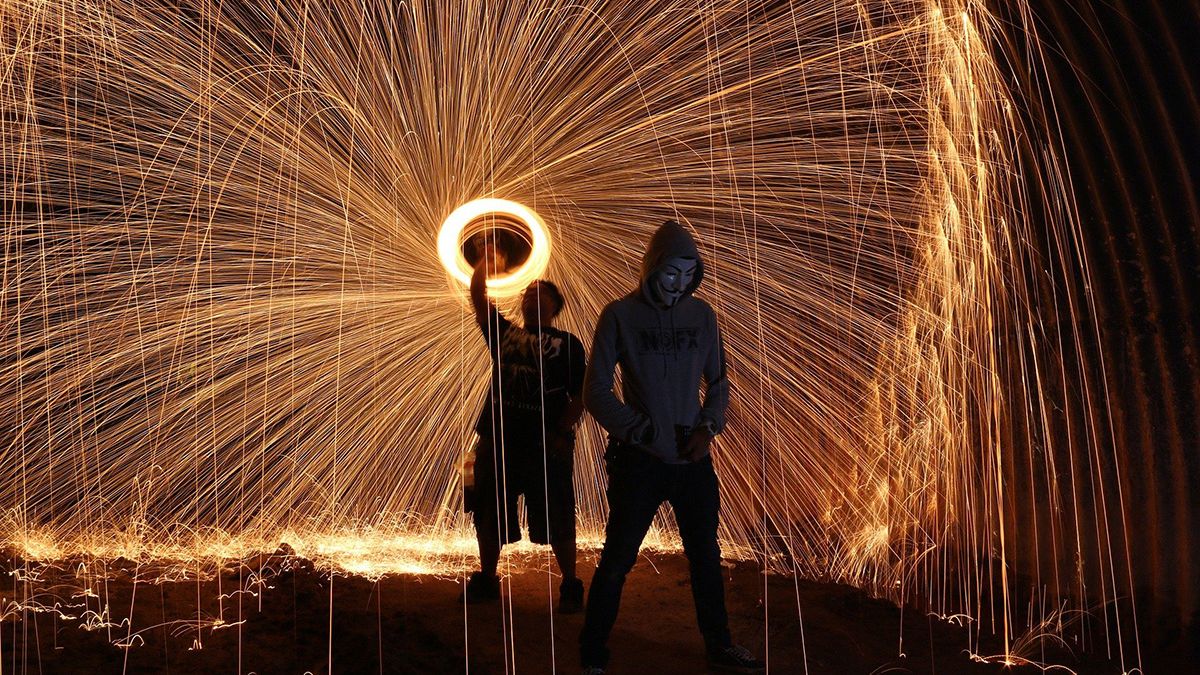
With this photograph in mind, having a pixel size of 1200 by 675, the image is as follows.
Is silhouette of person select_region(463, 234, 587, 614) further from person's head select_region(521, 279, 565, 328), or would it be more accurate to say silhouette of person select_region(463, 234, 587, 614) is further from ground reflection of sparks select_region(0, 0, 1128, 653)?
ground reflection of sparks select_region(0, 0, 1128, 653)

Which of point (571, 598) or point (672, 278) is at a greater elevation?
point (672, 278)

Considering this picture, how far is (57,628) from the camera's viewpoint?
4457 mm

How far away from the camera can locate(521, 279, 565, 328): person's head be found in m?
5.09

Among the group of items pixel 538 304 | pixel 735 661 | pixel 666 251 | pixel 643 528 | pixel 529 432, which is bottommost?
pixel 735 661

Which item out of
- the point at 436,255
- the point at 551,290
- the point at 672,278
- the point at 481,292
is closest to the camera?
the point at 672,278

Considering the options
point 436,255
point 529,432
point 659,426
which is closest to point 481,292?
point 529,432

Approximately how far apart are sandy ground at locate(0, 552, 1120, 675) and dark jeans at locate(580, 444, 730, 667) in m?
0.34

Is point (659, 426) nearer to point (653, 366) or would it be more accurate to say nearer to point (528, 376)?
point (653, 366)

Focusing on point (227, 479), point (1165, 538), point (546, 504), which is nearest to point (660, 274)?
point (546, 504)

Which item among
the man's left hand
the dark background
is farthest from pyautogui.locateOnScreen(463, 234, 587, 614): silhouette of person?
the dark background

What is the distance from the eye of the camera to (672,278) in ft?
13.5

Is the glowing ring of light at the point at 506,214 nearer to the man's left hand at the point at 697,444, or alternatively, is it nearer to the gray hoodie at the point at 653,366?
the gray hoodie at the point at 653,366

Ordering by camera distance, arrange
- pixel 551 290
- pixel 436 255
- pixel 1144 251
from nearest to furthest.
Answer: pixel 1144 251 → pixel 551 290 → pixel 436 255

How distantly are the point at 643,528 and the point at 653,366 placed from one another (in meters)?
0.63
